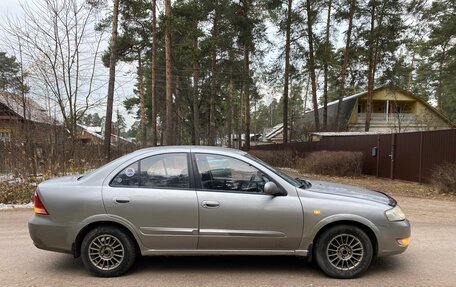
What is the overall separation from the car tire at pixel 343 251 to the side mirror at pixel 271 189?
759mm

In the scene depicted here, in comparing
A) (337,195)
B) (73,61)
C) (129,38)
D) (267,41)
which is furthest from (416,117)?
(337,195)

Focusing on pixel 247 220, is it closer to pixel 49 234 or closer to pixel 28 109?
pixel 49 234

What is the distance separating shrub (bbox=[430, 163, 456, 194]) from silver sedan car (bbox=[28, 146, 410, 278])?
8.67 meters

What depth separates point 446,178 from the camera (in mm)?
12547

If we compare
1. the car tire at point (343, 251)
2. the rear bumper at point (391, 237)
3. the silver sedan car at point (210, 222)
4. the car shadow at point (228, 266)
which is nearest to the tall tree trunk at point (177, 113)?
the car shadow at point (228, 266)

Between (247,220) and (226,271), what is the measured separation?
80 centimetres

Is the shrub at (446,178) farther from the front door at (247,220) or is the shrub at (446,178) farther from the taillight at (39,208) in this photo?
the taillight at (39,208)

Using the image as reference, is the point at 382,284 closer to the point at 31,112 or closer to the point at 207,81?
the point at 31,112

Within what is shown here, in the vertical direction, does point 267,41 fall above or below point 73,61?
above

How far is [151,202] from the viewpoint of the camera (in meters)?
4.91

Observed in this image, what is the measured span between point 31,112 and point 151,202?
12.5 m

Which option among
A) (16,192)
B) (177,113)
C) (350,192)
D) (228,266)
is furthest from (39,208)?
(177,113)

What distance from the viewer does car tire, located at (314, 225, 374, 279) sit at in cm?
491

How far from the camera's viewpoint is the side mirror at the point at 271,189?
16.0ft
